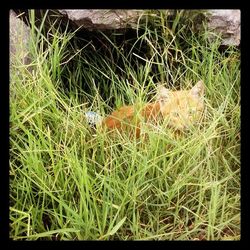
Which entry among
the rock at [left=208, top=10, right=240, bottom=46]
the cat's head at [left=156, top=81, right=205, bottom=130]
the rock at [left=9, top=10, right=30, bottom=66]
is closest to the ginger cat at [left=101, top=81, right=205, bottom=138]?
the cat's head at [left=156, top=81, right=205, bottom=130]

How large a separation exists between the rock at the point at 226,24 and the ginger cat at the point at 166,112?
188 millimetres

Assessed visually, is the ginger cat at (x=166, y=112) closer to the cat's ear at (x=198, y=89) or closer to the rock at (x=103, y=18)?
the cat's ear at (x=198, y=89)

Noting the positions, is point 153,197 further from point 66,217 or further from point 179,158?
point 66,217

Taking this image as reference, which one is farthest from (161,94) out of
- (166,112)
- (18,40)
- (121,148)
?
(18,40)

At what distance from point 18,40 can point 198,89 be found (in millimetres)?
602

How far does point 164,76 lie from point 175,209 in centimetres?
44

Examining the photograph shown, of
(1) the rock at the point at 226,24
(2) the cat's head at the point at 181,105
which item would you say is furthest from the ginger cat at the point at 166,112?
(1) the rock at the point at 226,24

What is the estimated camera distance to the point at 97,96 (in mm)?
1616

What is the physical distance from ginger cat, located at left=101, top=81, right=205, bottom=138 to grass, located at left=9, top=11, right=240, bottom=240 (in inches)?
1.2

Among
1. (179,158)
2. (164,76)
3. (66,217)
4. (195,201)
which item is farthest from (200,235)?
(164,76)

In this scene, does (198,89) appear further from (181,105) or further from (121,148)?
(121,148)

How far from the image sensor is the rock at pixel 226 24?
1.48 m

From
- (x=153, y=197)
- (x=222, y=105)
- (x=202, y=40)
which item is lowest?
(x=153, y=197)

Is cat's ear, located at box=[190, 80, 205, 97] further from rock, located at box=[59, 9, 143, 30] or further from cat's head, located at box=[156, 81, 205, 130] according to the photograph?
rock, located at box=[59, 9, 143, 30]
